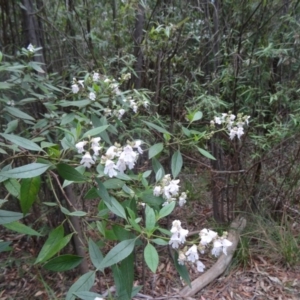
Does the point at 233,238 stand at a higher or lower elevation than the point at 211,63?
lower

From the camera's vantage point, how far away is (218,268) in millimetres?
2148

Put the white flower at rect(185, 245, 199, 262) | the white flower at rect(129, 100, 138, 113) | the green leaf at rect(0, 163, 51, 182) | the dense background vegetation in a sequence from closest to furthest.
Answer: the green leaf at rect(0, 163, 51, 182) → the white flower at rect(185, 245, 199, 262) → the white flower at rect(129, 100, 138, 113) → the dense background vegetation

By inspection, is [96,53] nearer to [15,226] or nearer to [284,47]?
[284,47]

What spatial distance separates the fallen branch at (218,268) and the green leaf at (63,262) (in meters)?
1.16

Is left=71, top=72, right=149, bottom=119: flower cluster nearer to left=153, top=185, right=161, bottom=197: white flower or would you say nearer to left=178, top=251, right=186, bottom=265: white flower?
left=153, top=185, right=161, bottom=197: white flower

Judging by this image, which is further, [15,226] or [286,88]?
[286,88]

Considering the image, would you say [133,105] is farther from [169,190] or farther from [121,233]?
[121,233]

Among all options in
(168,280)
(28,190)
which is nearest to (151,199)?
(28,190)

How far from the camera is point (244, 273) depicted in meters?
2.20

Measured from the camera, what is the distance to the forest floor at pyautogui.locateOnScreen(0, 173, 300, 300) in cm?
203

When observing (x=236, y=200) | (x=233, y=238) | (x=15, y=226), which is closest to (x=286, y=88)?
(x=236, y=200)

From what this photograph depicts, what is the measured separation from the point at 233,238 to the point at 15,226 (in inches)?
65.9

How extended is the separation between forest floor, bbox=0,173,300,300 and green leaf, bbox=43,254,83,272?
3.43ft

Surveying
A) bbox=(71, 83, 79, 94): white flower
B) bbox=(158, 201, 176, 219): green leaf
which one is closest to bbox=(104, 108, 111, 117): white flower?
bbox=(71, 83, 79, 94): white flower
